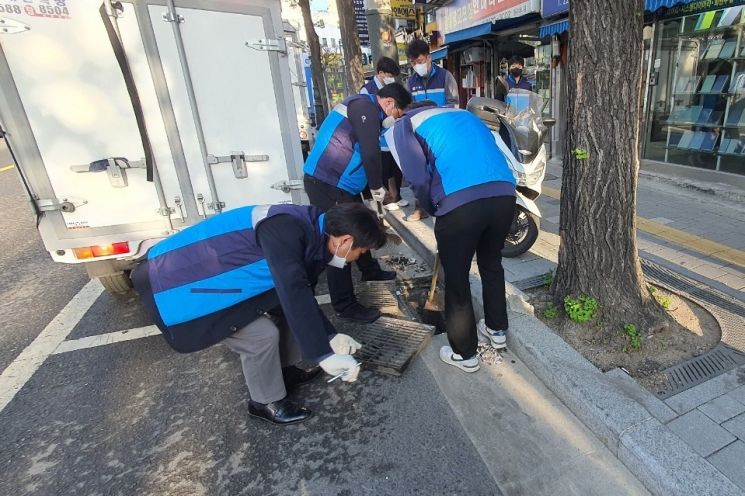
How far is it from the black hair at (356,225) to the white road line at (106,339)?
2.21 metres

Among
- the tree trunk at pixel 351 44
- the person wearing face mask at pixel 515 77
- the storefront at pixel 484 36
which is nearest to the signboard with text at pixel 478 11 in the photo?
the storefront at pixel 484 36

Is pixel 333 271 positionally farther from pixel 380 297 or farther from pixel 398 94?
pixel 398 94

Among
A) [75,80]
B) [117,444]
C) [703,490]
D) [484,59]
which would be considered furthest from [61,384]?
[484,59]

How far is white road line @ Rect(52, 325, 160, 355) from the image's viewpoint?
129 inches

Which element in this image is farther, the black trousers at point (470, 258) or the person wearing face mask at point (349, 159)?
the person wearing face mask at point (349, 159)

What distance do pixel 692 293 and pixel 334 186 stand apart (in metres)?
2.82

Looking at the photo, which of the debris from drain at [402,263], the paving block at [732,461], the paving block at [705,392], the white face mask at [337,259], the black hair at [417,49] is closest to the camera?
the paving block at [732,461]

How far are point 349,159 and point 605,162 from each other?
5.72 ft

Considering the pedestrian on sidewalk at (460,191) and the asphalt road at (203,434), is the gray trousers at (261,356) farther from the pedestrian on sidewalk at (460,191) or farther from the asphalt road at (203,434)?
the pedestrian on sidewalk at (460,191)

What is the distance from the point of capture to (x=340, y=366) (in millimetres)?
2010

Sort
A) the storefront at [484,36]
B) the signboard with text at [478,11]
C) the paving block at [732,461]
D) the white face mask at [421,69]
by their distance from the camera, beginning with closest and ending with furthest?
the paving block at [732,461], the white face mask at [421,69], the signboard with text at [478,11], the storefront at [484,36]

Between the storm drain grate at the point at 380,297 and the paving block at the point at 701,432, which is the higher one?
the storm drain grate at the point at 380,297

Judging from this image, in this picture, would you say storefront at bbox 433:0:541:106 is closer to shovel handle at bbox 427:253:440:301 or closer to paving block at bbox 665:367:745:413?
shovel handle at bbox 427:253:440:301

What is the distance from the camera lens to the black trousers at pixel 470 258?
228 cm
